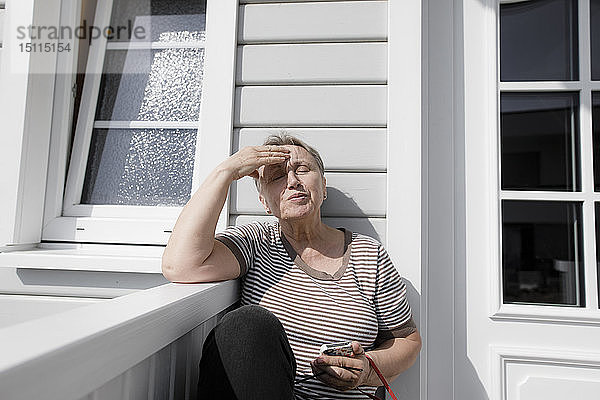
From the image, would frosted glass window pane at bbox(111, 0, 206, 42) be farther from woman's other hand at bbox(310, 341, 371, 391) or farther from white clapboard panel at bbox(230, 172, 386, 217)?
woman's other hand at bbox(310, 341, 371, 391)

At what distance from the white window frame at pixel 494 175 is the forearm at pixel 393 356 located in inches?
16.8

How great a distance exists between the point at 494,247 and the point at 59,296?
1.58 m

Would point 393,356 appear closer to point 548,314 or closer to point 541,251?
point 548,314

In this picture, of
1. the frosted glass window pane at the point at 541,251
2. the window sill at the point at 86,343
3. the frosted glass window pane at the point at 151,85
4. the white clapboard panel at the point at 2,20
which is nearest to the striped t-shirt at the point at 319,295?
the window sill at the point at 86,343

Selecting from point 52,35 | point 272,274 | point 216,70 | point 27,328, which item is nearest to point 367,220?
point 272,274

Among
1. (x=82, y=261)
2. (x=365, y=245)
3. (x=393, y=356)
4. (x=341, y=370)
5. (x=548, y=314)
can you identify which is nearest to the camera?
(x=341, y=370)

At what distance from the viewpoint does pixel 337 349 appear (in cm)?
112

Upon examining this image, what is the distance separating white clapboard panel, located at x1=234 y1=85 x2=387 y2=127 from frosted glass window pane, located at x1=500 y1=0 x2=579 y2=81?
512 mm

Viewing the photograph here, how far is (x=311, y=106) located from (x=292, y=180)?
40 cm

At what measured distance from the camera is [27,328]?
0.59 metres

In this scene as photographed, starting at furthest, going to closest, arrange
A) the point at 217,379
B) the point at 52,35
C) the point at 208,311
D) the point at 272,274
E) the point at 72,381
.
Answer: the point at 52,35 → the point at 272,274 → the point at 208,311 → the point at 217,379 → the point at 72,381

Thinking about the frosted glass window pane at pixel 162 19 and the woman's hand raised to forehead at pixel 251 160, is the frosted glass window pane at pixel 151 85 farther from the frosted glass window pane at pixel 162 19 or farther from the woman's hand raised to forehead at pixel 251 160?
the woman's hand raised to forehead at pixel 251 160

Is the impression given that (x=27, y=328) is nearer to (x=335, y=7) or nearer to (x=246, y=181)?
(x=246, y=181)

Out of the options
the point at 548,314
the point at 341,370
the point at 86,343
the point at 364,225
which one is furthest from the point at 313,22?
the point at 86,343
